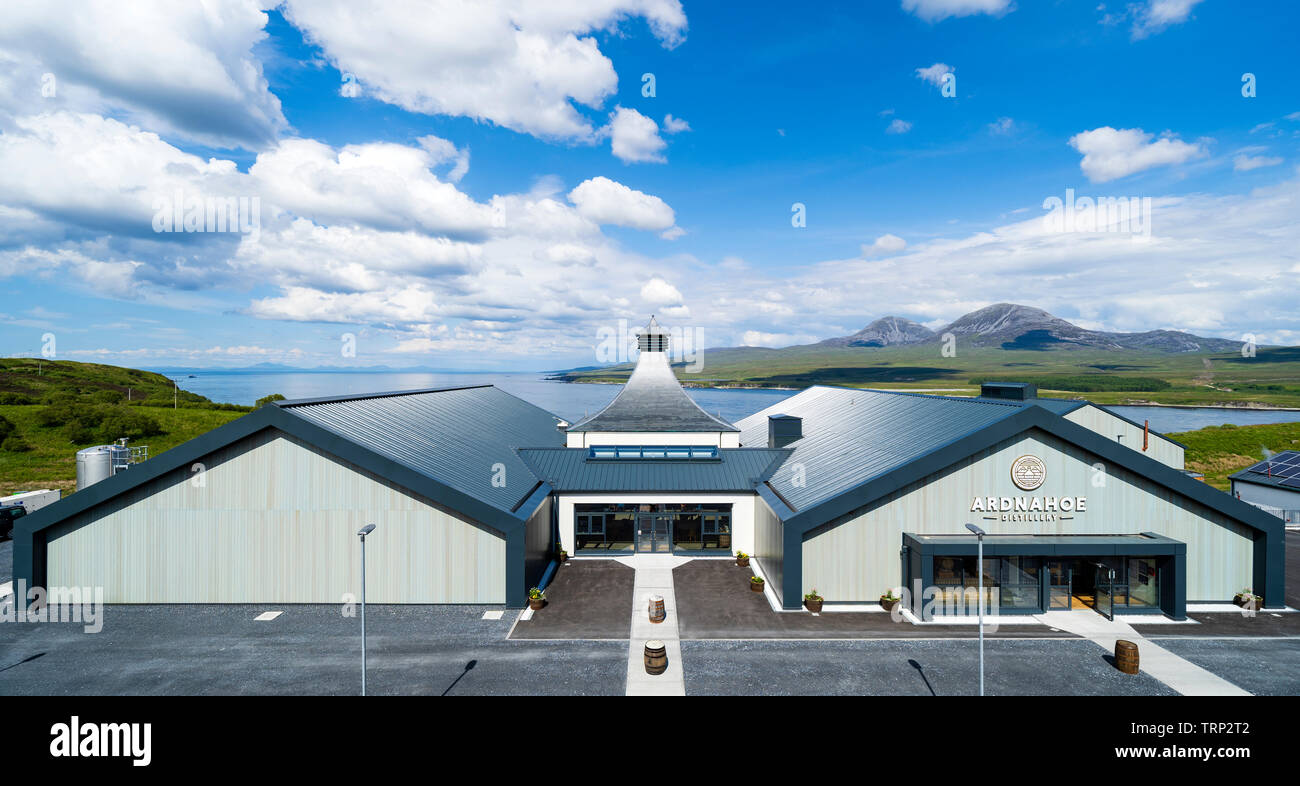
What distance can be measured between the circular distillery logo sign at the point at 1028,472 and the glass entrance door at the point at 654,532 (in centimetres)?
1803

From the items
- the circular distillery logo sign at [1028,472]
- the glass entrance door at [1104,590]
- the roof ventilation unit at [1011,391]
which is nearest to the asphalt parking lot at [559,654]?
the glass entrance door at [1104,590]

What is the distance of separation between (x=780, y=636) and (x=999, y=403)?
649 inches

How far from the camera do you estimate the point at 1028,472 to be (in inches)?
987

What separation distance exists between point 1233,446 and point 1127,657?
8840 cm

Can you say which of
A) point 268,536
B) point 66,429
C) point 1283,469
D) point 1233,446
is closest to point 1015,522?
point 268,536

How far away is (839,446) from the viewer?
33.6 meters

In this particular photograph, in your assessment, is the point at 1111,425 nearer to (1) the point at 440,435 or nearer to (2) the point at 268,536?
(1) the point at 440,435

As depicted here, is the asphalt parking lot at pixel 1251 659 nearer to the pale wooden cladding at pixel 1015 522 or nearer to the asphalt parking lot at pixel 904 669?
the asphalt parking lot at pixel 904 669

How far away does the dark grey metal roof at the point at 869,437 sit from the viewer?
87.2ft

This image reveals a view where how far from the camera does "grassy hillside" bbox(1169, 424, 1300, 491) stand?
7169cm

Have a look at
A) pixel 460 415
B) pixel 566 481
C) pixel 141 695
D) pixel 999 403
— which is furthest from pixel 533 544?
pixel 999 403
